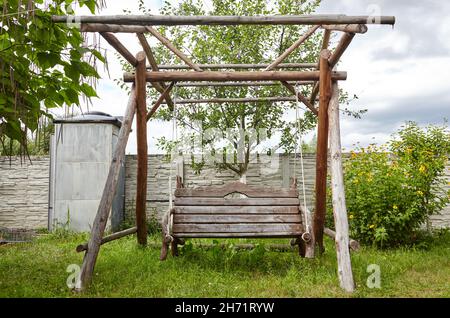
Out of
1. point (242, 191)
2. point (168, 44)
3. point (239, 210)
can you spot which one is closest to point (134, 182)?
point (242, 191)

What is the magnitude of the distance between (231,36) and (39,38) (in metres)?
4.57

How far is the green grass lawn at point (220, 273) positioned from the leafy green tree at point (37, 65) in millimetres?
1501

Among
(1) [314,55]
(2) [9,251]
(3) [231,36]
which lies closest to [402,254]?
(1) [314,55]

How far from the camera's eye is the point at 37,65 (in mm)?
4062

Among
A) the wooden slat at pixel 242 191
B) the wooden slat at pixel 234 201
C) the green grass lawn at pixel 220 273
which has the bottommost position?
the green grass lawn at pixel 220 273

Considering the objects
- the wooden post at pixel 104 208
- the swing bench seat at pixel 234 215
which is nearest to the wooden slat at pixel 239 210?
the swing bench seat at pixel 234 215

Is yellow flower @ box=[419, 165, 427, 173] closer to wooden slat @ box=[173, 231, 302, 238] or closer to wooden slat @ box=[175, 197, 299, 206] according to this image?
wooden slat @ box=[175, 197, 299, 206]

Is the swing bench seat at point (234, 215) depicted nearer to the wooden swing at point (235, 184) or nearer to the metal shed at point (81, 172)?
the wooden swing at point (235, 184)

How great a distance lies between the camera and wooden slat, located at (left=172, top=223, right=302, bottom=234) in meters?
4.83

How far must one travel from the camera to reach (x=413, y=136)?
762 cm

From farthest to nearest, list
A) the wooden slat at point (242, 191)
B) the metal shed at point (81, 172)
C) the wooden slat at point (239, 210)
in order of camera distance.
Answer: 1. the metal shed at point (81, 172)
2. the wooden slat at point (242, 191)
3. the wooden slat at point (239, 210)

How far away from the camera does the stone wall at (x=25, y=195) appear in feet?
29.1

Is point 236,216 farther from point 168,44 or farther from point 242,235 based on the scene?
point 168,44

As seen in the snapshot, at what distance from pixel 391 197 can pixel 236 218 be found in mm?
2588
